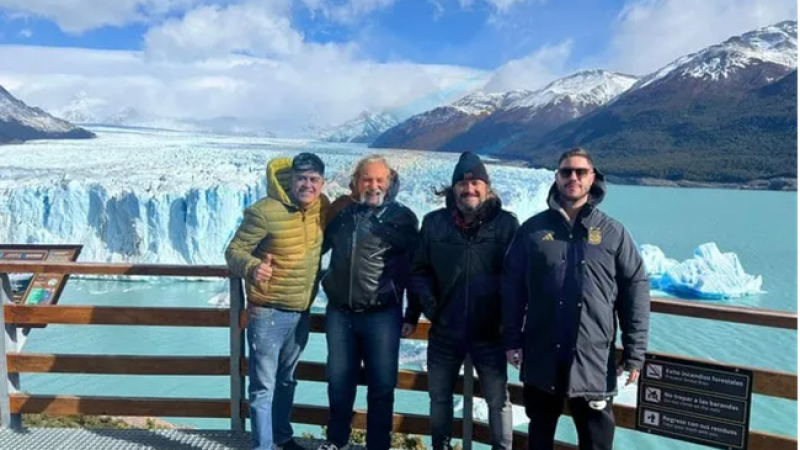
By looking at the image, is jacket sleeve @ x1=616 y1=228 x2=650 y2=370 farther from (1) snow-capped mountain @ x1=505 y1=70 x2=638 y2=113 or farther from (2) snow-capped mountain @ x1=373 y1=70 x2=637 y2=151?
(1) snow-capped mountain @ x1=505 y1=70 x2=638 y2=113

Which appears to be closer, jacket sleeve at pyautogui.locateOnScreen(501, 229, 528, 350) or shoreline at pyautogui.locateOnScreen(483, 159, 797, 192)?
jacket sleeve at pyautogui.locateOnScreen(501, 229, 528, 350)

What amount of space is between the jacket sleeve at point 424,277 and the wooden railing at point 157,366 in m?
0.40

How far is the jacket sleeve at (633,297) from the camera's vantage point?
2.05m

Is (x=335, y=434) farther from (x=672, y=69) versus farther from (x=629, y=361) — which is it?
(x=672, y=69)

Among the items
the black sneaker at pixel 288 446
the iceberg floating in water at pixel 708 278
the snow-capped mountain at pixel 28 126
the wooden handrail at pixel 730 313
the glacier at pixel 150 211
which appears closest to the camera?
the wooden handrail at pixel 730 313

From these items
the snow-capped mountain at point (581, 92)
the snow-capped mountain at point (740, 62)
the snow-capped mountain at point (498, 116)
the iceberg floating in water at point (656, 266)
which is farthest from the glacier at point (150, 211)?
the snow-capped mountain at point (740, 62)

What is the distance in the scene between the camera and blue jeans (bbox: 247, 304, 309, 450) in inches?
96.9

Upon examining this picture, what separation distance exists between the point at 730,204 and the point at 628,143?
82.4 ft

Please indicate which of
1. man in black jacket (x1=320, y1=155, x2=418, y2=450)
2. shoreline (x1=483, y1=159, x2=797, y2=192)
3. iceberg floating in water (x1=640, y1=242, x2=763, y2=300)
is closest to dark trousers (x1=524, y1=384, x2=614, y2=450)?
man in black jacket (x1=320, y1=155, x2=418, y2=450)

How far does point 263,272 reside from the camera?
2363 mm

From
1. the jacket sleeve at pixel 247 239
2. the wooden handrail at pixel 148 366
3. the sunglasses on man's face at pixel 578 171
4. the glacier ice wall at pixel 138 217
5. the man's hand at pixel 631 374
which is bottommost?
the glacier ice wall at pixel 138 217

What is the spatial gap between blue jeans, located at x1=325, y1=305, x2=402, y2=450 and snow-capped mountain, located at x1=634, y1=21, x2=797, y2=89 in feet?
328

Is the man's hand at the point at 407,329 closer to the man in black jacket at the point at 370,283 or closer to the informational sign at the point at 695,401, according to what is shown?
the man in black jacket at the point at 370,283

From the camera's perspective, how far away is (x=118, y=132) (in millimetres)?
50438
